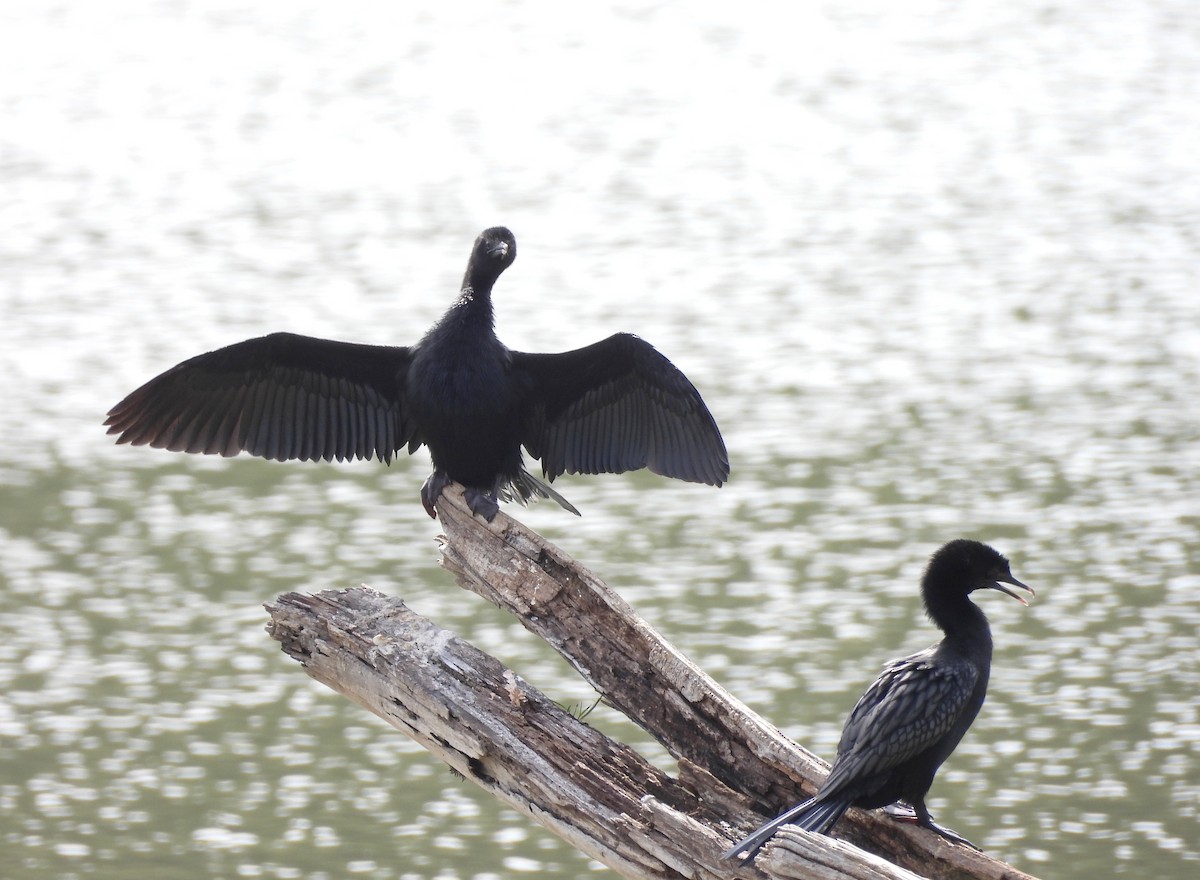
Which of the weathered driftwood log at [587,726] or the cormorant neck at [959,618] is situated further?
the cormorant neck at [959,618]

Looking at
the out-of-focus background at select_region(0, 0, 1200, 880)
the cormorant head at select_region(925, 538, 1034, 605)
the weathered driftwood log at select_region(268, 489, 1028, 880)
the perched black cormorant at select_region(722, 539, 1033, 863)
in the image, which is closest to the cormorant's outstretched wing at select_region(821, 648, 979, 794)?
the perched black cormorant at select_region(722, 539, 1033, 863)

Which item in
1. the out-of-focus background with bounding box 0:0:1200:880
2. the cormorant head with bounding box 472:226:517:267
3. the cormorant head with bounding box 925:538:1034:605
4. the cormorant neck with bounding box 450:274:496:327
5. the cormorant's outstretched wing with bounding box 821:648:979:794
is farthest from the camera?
the out-of-focus background with bounding box 0:0:1200:880

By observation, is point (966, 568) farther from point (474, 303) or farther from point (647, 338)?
point (647, 338)

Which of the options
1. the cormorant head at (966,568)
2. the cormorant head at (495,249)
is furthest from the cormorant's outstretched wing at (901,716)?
the cormorant head at (495,249)

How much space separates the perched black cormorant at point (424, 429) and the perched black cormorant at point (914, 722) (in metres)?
1.10

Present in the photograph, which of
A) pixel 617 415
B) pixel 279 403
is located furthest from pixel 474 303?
pixel 279 403

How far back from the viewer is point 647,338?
1300 cm

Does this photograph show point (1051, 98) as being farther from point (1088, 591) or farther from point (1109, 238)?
point (1088, 591)

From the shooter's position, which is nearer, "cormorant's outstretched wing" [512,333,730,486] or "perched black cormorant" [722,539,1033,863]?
"perched black cormorant" [722,539,1033,863]

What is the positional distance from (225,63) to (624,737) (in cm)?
1264

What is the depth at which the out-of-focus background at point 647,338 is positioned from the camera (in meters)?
8.23

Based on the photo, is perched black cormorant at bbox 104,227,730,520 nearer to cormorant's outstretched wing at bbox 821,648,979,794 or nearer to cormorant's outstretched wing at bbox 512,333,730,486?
cormorant's outstretched wing at bbox 512,333,730,486

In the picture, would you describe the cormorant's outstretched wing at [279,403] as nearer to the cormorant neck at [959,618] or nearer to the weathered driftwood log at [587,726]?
the weathered driftwood log at [587,726]

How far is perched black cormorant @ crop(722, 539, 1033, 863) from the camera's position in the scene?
4.98 m
